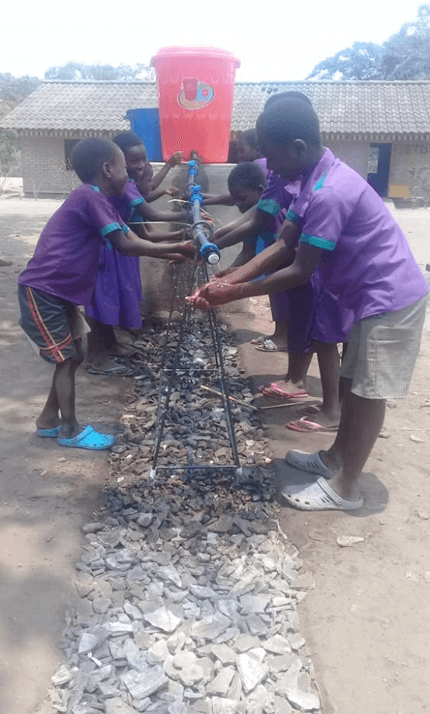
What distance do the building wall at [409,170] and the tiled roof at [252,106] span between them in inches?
30.5

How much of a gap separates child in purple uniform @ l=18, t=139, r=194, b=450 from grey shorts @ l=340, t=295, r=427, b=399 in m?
0.97

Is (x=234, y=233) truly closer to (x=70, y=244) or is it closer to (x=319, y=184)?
(x=70, y=244)

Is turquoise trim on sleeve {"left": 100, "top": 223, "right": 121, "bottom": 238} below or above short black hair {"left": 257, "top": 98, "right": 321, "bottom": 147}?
below

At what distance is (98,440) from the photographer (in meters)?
3.25

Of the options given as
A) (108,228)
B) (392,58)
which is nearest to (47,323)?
(108,228)

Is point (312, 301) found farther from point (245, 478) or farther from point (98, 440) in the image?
point (98, 440)

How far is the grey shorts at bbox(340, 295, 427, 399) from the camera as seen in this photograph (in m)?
2.43

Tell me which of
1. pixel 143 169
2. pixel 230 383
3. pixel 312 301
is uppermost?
pixel 143 169

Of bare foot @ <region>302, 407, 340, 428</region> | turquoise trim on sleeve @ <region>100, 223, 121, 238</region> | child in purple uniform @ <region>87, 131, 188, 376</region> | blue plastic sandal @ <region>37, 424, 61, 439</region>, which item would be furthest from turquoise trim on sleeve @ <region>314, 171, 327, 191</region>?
child in purple uniform @ <region>87, 131, 188, 376</region>

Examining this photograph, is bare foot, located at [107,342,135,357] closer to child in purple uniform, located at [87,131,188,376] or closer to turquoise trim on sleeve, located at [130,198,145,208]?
child in purple uniform, located at [87,131,188,376]

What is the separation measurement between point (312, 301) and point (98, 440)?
1.37 metres

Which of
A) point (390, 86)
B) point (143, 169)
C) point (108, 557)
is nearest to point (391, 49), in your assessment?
point (390, 86)

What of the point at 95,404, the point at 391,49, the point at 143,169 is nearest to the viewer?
the point at 95,404

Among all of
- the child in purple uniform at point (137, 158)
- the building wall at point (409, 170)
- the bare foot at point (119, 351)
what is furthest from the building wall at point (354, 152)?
the bare foot at point (119, 351)
